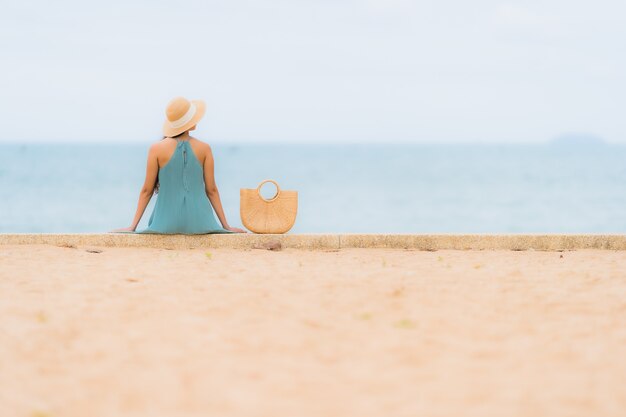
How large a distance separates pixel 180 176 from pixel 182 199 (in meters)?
0.22

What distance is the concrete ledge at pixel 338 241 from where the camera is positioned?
7.78m

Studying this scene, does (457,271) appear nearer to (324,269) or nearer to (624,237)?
(324,269)

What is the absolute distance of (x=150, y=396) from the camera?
11.1 ft

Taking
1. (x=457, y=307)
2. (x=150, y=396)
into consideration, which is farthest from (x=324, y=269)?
(x=150, y=396)

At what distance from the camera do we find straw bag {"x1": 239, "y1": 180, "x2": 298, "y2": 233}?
25.9 feet

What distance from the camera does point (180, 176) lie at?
776 centimetres

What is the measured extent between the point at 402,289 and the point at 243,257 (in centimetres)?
204

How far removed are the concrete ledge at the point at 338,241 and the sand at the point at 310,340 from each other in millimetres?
1208

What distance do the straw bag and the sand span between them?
1383 mm

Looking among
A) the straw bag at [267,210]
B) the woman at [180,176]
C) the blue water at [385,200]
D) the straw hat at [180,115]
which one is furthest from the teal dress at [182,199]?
the blue water at [385,200]

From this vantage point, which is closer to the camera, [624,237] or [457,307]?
[457,307]

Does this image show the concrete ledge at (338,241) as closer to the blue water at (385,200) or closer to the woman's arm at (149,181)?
the woman's arm at (149,181)

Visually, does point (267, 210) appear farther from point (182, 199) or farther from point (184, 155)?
point (184, 155)

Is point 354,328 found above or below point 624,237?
below
